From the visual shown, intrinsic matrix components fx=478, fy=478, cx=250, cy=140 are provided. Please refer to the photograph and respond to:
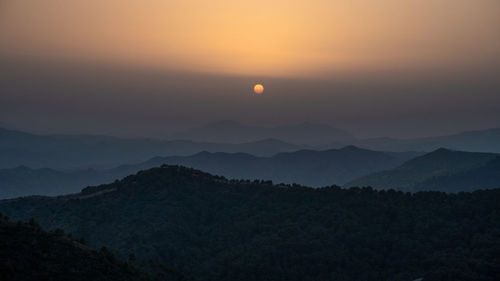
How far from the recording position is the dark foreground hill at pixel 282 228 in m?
74.8

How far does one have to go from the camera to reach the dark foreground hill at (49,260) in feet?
131

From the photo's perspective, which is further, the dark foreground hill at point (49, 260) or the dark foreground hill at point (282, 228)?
the dark foreground hill at point (282, 228)

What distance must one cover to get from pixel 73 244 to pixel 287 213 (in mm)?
51787

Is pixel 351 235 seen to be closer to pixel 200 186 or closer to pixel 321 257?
pixel 321 257

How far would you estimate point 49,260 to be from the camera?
1725 inches

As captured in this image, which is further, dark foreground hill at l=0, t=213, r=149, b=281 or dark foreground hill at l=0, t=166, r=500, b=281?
dark foreground hill at l=0, t=166, r=500, b=281

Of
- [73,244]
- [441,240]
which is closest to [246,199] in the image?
[441,240]

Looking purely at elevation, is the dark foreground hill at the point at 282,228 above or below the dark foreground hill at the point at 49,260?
below

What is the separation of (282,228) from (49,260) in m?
51.0

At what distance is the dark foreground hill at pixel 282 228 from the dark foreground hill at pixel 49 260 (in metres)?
27.1

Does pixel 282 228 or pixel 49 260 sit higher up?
pixel 49 260

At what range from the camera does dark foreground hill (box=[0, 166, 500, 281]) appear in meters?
74.8

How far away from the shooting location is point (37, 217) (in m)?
101

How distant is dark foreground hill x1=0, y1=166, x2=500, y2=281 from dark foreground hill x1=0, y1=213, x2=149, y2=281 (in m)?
27.1
